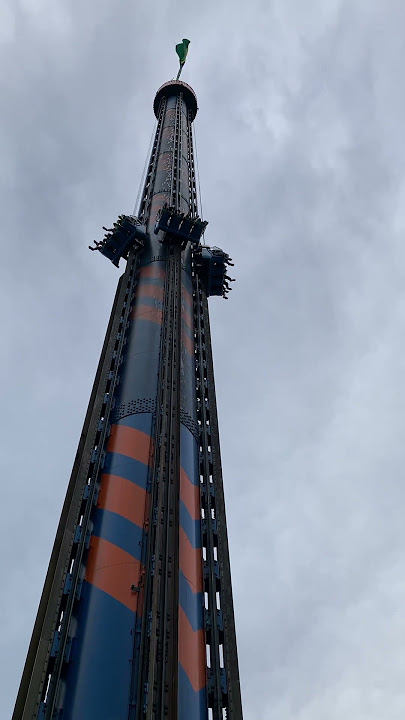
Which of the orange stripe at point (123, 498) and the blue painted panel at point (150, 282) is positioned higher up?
the blue painted panel at point (150, 282)

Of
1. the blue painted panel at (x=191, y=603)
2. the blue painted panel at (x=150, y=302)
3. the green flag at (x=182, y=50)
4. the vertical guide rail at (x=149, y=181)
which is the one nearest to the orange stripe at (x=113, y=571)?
the blue painted panel at (x=191, y=603)

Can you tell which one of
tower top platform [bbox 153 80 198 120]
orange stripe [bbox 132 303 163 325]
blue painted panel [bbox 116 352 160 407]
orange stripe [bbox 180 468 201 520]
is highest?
tower top platform [bbox 153 80 198 120]

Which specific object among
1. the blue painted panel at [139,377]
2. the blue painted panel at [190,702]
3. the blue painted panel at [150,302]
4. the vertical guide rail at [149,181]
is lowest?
the blue painted panel at [190,702]

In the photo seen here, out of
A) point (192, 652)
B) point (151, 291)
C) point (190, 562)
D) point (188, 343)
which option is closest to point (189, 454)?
point (190, 562)

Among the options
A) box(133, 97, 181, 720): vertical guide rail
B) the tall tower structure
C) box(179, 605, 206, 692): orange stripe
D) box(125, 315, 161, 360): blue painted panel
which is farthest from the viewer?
box(125, 315, 161, 360): blue painted panel

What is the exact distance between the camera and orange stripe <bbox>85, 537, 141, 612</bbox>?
1275 centimetres

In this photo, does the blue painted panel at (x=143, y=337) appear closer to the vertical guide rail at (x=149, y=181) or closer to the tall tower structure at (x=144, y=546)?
the tall tower structure at (x=144, y=546)

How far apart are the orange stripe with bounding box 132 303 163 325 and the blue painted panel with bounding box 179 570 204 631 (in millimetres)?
9534

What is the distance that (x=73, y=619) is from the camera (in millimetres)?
12531

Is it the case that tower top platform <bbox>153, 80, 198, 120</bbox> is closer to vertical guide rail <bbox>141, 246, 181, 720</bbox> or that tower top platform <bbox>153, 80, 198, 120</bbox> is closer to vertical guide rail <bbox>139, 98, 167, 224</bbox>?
vertical guide rail <bbox>139, 98, 167, 224</bbox>

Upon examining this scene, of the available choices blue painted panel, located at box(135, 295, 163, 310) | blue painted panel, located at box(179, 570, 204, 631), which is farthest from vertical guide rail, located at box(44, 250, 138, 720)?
blue painted panel, located at box(179, 570, 204, 631)

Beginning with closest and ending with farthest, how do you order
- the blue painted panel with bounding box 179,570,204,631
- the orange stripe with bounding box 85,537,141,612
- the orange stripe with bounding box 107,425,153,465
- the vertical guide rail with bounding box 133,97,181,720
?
the vertical guide rail with bounding box 133,97,181,720, the orange stripe with bounding box 85,537,141,612, the blue painted panel with bounding box 179,570,204,631, the orange stripe with bounding box 107,425,153,465

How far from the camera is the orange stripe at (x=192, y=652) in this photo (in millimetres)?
12336

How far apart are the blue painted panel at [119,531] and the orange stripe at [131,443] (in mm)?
1889
